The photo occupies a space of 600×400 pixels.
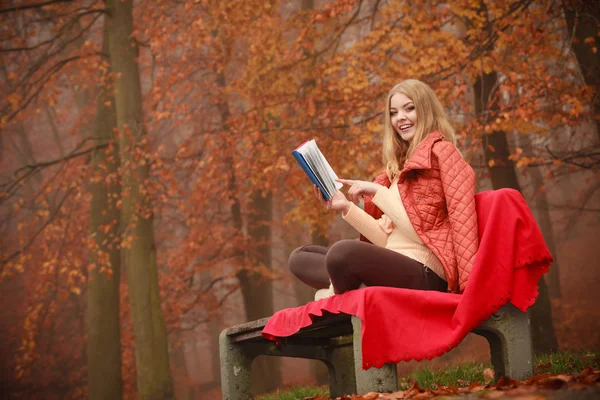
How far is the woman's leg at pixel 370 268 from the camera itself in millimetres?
3426

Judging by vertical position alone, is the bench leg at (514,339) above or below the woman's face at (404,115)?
below

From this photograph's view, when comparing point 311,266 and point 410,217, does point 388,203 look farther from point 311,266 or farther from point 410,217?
point 311,266

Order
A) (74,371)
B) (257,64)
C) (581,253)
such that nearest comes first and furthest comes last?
1. (257,64)
2. (74,371)
3. (581,253)

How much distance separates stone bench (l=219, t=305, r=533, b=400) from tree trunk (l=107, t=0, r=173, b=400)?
18.2 ft

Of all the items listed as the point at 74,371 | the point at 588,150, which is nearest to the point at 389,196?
the point at 588,150

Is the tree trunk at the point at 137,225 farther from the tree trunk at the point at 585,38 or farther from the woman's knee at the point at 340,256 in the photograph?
the woman's knee at the point at 340,256

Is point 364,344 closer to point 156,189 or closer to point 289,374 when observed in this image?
point 156,189

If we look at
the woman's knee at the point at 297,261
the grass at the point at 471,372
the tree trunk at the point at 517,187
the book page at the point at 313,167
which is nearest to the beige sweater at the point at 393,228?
the book page at the point at 313,167

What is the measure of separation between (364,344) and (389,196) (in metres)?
1.02

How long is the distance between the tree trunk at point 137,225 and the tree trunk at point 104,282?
638 millimetres

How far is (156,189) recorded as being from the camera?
10.7 metres

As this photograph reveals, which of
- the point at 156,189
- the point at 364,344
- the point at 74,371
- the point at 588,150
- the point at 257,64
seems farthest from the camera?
the point at 74,371

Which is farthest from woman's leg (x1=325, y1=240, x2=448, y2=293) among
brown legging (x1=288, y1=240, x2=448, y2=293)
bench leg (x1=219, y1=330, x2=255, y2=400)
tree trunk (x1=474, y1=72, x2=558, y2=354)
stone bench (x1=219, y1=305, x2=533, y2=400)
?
tree trunk (x1=474, y1=72, x2=558, y2=354)

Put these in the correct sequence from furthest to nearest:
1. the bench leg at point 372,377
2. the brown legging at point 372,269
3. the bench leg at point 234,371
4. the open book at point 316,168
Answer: the bench leg at point 234,371
the open book at point 316,168
the brown legging at point 372,269
the bench leg at point 372,377
